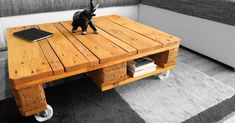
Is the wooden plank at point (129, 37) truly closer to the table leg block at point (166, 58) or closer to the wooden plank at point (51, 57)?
the table leg block at point (166, 58)

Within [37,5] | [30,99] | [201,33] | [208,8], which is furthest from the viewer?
[37,5]

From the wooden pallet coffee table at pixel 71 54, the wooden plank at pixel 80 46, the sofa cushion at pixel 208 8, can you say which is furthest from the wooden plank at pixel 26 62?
the sofa cushion at pixel 208 8

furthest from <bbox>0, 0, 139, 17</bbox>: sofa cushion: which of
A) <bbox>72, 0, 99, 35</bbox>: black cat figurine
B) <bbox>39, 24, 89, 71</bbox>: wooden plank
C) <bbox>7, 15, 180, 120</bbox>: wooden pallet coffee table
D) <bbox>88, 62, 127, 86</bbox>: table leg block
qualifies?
<bbox>88, 62, 127, 86</bbox>: table leg block

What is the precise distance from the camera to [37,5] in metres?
1.88

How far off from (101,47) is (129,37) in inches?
9.7

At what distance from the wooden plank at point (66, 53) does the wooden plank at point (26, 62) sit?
0.08 metres

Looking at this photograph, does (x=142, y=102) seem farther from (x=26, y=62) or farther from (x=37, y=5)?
(x=37, y=5)

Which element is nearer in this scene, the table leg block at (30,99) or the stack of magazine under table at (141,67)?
the table leg block at (30,99)

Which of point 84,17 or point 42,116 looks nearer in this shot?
point 42,116

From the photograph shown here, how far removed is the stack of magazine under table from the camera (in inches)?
48.2

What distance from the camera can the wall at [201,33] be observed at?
157cm

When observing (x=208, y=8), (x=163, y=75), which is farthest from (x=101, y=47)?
(x=208, y=8)

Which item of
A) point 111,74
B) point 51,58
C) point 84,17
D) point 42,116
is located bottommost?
point 42,116

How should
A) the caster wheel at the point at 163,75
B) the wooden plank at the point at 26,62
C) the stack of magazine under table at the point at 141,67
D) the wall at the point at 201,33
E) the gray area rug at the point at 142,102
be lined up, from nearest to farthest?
the wooden plank at the point at 26,62, the gray area rug at the point at 142,102, the stack of magazine under table at the point at 141,67, the caster wheel at the point at 163,75, the wall at the point at 201,33
